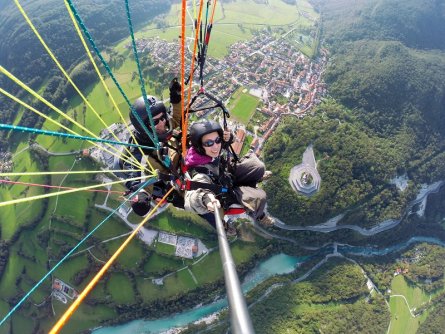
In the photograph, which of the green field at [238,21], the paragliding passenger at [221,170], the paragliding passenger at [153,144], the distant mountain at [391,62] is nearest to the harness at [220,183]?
the paragliding passenger at [221,170]

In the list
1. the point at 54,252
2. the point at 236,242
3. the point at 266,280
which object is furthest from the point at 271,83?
the point at 54,252

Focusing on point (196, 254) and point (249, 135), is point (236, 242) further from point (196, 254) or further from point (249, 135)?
point (249, 135)

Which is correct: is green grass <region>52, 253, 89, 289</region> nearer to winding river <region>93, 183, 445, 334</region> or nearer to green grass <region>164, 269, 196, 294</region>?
winding river <region>93, 183, 445, 334</region>

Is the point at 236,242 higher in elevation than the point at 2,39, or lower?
lower

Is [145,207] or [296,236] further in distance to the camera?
[296,236]

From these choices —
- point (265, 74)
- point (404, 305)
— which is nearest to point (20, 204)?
point (265, 74)

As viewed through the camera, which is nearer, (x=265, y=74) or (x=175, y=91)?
(x=175, y=91)

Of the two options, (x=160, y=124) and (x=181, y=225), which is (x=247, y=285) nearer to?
(x=181, y=225)
